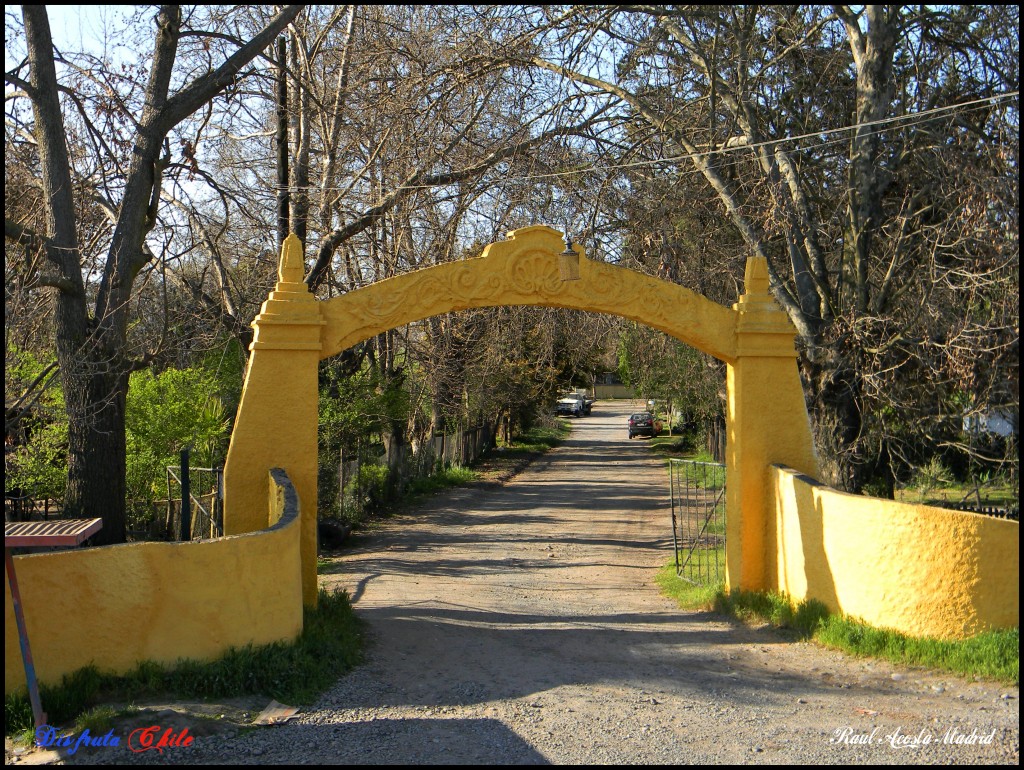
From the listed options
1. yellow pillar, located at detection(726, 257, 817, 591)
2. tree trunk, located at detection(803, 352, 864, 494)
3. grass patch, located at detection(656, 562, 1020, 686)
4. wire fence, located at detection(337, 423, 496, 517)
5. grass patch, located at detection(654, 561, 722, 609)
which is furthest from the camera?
wire fence, located at detection(337, 423, 496, 517)

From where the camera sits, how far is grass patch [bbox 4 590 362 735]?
Result: 20.5 feet

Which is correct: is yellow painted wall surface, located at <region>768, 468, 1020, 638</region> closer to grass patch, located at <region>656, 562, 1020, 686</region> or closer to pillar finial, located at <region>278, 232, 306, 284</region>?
grass patch, located at <region>656, 562, 1020, 686</region>

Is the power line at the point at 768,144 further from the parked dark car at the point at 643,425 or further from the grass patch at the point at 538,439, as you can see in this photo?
the parked dark car at the point at 643,425

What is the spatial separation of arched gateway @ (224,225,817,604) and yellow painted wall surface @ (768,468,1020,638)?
1.12 m

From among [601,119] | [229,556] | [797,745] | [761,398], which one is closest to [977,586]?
[797,745]

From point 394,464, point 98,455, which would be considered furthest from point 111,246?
point 394,464

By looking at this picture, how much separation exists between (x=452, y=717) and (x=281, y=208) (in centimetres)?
1186

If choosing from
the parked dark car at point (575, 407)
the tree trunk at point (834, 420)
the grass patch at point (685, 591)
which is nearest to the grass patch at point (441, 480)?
the grass patch at point (685, 591)

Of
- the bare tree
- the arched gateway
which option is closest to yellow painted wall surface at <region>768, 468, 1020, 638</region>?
the arched gateway

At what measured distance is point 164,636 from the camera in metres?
6.93

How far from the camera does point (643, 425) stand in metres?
50.1

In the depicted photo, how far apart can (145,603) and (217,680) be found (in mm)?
778

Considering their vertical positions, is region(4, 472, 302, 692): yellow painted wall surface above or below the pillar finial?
below

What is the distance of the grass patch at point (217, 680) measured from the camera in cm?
626
